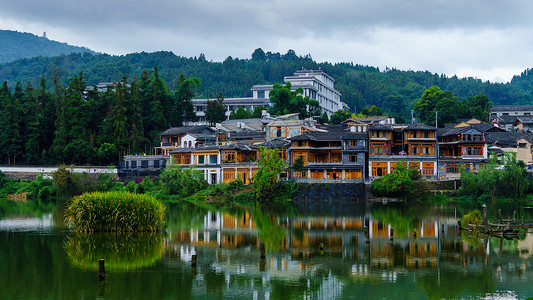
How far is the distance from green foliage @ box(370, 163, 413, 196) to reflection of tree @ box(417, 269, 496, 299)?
130ft

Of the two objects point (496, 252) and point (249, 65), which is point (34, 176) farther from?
point (249, 65)

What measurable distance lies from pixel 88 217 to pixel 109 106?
5981cm

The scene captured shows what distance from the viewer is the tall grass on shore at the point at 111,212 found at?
1523 inches

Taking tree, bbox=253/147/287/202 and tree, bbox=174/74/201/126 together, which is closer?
tree, bbox=253/147/287/202

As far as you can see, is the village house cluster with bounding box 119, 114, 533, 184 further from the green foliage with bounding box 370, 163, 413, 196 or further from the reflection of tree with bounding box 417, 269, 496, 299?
the reflection of tree with bounding box 417, 269, 496, 299

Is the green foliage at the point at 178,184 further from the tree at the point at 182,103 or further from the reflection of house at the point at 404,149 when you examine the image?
the tree at the point at 182,103

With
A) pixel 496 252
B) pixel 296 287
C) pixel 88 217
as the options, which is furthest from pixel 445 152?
pixel 296 287

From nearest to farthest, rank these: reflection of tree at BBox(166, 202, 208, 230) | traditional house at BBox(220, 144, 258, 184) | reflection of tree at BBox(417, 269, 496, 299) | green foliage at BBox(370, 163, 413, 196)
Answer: reflection of tree at BBox(417, 269, 496, 299)
reflection of tree at BBox(166, 202, 208, 230)
green foliage at BBox(370, 163, 413, 196)
traditional house at BBox(220, 144, 258, 184)

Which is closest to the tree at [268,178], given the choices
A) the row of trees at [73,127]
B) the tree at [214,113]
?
the row of trees at [73,127]

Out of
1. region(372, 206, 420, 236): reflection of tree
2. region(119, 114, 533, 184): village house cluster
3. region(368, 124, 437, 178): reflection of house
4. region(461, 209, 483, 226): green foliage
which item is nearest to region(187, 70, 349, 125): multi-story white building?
region(119, 114, 533, 184): village house cluster

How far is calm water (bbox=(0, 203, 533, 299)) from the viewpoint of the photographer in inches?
975

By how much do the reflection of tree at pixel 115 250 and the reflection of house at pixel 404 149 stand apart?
134 ft

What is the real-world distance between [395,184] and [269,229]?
28.2 m

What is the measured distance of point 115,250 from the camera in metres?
33.5
